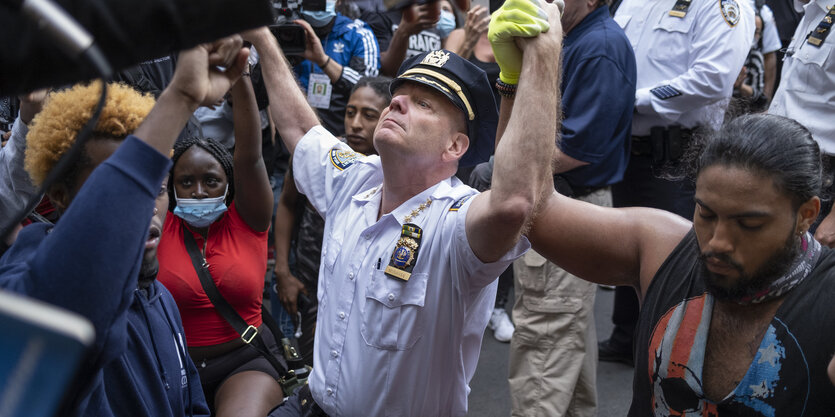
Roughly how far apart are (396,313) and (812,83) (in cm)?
274

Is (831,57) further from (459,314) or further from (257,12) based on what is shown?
(257,12)

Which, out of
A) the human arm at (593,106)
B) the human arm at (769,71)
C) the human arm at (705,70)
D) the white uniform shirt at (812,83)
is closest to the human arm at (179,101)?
the human arm at (593,106)

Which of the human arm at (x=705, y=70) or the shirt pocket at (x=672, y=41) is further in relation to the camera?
the shirt pocket at (x=672, y=41)

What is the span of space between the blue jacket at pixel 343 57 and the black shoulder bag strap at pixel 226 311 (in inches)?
74.1

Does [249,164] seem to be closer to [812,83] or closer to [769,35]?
[812,83]

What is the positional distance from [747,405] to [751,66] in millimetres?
4714

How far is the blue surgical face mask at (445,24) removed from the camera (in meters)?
6.35

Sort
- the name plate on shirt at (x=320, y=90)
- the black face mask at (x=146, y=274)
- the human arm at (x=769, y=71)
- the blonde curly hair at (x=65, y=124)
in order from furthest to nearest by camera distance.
Answer: 1. the human arm at (x=769, y=71)
2. the name plate on shirt at (x=320, y=90)
3. the black face mask at (x=146, y=274)
4. the blonde curly hair at (x=65, y=124)

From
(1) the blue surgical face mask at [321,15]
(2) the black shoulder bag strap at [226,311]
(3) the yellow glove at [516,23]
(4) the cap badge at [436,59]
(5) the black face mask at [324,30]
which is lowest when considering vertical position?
(2) the black shoulder bag strap at [226,311]

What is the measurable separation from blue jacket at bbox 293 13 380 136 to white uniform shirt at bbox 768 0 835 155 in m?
2.44

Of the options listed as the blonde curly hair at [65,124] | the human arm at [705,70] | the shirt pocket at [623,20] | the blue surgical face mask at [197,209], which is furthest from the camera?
the shirt pocket at [623,20]

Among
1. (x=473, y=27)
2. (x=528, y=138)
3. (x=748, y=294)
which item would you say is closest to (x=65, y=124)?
(x=528, y=138)

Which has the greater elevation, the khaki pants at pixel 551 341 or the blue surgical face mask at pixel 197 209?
the blue surgical face mask at pixel 197 209

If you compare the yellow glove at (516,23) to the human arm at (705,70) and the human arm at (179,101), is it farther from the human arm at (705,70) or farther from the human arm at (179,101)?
the human arm at (705,70)
